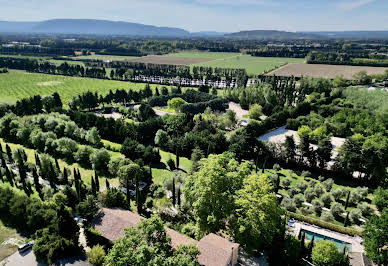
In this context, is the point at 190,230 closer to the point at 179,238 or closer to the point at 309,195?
the point at 179,238

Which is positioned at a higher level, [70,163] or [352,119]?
[352,119]

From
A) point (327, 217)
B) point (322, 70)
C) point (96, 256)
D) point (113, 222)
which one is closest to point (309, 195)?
point (327, 217)

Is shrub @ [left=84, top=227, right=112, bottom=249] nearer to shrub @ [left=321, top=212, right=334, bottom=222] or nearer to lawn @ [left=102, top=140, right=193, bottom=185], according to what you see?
lawn @ [left=102, top=140, right=193, bottom=185]

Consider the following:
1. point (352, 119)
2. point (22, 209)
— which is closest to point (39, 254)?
point (22, 209)

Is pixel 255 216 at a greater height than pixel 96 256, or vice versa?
pixel 255 216

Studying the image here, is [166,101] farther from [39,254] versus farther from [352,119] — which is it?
[39,254]

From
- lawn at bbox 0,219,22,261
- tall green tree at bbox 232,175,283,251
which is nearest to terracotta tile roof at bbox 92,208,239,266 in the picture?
tall green tree at bbox 232,175,283,251
